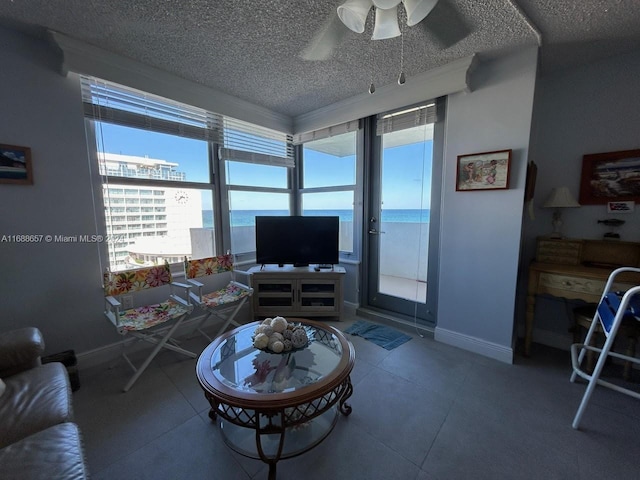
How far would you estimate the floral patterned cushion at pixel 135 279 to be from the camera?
200 cm

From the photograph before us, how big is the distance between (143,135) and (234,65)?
1025 mm

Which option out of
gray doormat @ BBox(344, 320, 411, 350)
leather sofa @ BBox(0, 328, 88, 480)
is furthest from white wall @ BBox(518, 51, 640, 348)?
leather sofa @ BBox(0, 328, 88, 480)

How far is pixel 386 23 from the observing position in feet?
4.23

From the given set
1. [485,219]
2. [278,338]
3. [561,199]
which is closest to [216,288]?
[278,338]

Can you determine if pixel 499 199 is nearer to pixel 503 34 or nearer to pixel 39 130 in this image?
pixel 503 34

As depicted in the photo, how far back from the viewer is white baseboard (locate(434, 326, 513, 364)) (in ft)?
6.97

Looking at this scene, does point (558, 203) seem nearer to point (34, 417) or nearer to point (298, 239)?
point (298, 239)

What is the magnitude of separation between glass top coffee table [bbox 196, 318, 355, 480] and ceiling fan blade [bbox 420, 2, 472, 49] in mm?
1869

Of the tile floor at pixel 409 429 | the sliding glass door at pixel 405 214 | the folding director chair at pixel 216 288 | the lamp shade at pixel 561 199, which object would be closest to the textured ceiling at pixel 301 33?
the sliding glass door at pixel 405 214

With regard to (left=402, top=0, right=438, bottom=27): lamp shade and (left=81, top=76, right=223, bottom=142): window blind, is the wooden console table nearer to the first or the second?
(left=402, top=0, right=438, bottom=27): lamp shade

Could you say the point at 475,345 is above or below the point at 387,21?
below

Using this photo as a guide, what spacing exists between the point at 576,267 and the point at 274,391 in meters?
2.38

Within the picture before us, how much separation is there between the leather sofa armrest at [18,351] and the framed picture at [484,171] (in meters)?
3.07

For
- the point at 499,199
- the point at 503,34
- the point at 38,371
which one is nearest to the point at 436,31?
the point at 503,34
